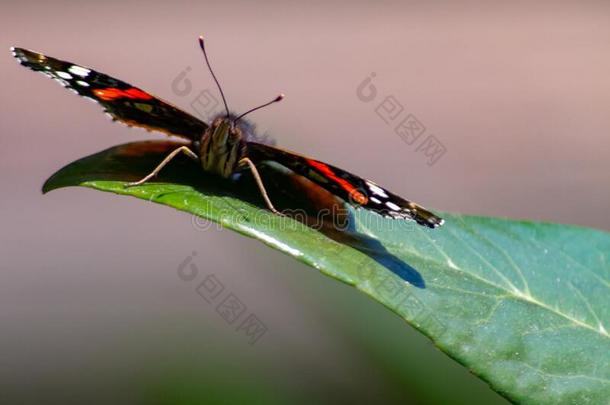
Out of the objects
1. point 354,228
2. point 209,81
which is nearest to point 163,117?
point 354,228

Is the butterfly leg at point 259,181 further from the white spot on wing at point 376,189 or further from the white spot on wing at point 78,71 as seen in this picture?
the white spot on wing at point 78,71

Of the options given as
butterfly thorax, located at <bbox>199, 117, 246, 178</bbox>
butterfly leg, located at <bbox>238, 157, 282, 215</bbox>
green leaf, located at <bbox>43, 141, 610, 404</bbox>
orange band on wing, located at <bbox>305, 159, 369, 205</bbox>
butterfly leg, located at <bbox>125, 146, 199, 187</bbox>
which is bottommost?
green leaf, located at <bbox>43, 141, 610, 404</bbox>

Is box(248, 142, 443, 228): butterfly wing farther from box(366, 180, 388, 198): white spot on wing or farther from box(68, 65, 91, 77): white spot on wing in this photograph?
box(68, 65, 91, 77): white spot on wing

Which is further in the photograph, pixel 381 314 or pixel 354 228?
pixel 381 314

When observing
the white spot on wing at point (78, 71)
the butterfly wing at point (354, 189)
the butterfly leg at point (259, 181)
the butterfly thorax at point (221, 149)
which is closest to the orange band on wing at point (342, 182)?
the butterfly wing at point (354, 189)

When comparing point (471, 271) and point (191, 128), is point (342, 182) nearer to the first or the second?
point (471, 271)

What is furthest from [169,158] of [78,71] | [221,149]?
[78,71]

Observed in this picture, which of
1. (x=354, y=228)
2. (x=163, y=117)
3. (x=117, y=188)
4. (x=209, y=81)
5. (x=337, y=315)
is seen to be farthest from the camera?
A: (x=209, y=81)

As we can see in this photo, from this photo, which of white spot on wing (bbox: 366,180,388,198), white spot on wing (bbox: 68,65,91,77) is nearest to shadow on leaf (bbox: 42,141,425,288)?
white spot on wing (bbox: 366,180,388,198)

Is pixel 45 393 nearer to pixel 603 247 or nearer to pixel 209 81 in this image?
pixel 603 247
